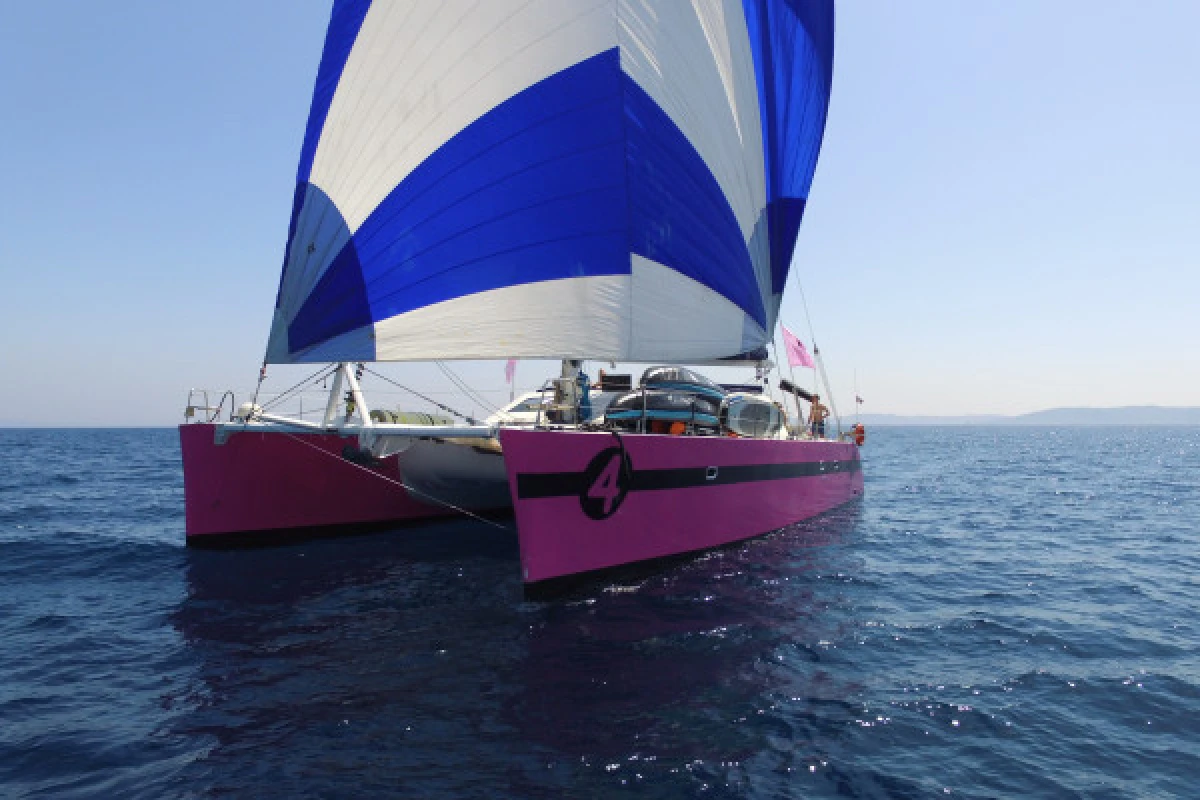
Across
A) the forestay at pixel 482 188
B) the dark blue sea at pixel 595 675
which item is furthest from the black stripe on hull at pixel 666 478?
the forestay at pixel 482 188

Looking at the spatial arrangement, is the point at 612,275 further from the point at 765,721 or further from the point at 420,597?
the point at 765,721

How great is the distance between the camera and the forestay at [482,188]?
25.8 feet

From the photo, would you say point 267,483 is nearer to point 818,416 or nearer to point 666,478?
point 666,478

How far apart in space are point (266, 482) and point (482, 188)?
6128mm

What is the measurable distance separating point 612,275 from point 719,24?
5.16 metres

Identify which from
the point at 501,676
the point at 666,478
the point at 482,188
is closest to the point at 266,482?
the point at 482,188

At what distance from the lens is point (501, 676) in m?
5.75

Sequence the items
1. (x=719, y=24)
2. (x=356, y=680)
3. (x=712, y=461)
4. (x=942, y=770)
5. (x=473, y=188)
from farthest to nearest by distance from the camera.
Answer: (x=719, y=24)
(x=712, y=461)
(x=473, y=188)
(x=356, y=680)
(x=942, y=770)

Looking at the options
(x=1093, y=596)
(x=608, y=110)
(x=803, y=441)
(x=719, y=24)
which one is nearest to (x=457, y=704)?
(x=608, y=110)

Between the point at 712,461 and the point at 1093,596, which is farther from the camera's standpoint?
the point at 712,461

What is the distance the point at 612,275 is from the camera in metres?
8.09

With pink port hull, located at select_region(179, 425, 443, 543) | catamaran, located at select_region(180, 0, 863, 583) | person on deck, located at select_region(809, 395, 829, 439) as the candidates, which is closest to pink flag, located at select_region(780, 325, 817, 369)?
person on deck, located at select_region(809, 395, 829, 439)

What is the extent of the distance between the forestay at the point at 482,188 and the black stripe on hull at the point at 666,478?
1.45m

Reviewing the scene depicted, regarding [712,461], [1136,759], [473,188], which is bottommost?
[1136,759]
